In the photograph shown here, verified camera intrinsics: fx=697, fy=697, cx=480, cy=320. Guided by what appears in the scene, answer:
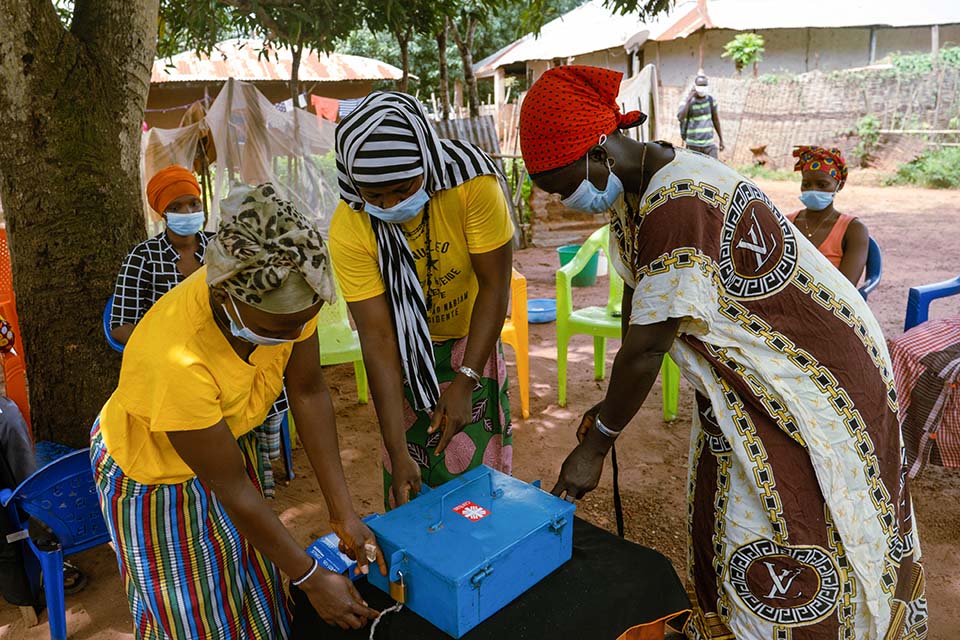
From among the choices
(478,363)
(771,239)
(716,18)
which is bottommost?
(478,363)

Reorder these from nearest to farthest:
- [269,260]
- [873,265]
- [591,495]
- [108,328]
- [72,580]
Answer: [269,260] → [72,580] → [108,328] → [591,495] → [873,265]

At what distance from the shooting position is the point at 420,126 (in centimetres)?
189

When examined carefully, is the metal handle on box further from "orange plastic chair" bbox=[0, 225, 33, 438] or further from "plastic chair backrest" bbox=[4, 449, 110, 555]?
"orange plastic chair" bbox=[0, 225, 33, 438]

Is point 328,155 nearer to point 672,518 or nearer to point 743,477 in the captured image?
point 672,518

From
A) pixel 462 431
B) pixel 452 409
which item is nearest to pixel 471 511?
pixel 452 409

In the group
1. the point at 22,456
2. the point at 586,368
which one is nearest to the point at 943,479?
the point at 586,368

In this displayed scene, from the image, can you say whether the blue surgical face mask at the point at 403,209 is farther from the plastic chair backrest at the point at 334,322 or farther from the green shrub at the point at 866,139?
the green shrub at the point at 866,139

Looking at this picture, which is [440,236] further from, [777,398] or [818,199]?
[818,199]

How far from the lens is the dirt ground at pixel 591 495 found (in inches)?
110

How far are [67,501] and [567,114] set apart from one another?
2290 mm

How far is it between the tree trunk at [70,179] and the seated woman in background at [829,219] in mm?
3383

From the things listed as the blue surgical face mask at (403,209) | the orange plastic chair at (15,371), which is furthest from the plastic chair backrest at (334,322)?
the blue surgical face mask at (403,209)

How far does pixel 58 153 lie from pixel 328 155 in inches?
118

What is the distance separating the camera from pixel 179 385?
1.37m
